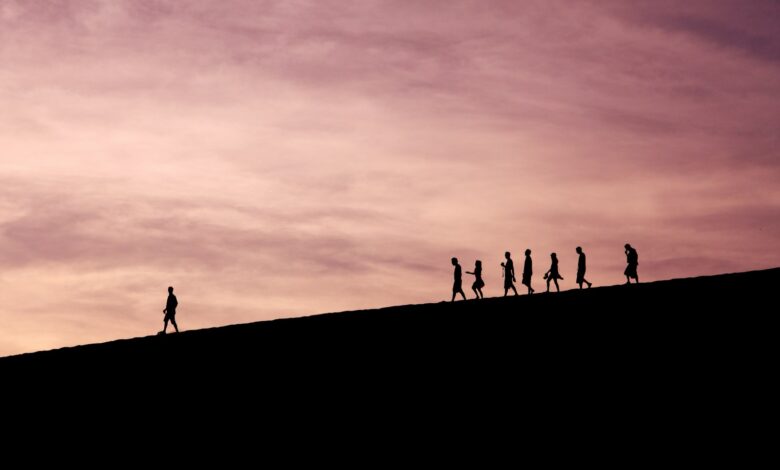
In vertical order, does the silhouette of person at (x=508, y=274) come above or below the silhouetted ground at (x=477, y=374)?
above

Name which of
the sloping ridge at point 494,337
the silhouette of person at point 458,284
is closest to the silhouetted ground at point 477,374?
the sloping ridge at point 494,337

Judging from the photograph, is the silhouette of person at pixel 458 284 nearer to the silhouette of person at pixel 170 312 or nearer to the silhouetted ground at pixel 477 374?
the silhouetted ground at pixel 477 374

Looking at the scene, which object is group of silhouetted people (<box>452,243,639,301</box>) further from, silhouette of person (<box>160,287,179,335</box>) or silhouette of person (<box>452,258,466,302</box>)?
silhouette of person (<box>160,287,179,335</box>)

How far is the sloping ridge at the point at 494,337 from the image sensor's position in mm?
22125

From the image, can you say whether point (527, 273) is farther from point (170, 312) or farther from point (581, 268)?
point (170, 312)

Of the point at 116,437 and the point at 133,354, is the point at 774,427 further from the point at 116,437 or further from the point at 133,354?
the point at 133,354

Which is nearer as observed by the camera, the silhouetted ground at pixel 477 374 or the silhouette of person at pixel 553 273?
the silhouetted ground at pixel 477 374

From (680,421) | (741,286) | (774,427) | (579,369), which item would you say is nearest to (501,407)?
(579,369)

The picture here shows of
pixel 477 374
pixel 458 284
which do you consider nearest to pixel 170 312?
pixel 458 284

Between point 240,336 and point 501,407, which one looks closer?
point 501,407

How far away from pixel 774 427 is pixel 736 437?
2.18 ft

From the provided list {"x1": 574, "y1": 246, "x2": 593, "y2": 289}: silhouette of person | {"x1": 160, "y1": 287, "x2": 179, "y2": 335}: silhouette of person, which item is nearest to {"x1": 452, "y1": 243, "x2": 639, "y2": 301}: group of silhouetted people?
{"x1": 574, "y1": 246, "x2": 593, "y2": 289}: silhouette of person

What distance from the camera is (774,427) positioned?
17.8 meters

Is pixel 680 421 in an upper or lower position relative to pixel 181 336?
lower
